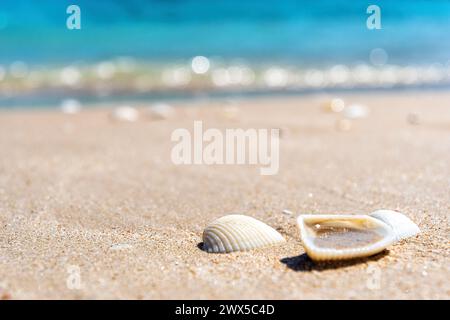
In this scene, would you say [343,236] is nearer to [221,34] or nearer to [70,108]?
[70,108]

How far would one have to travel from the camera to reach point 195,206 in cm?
317

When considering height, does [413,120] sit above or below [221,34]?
below

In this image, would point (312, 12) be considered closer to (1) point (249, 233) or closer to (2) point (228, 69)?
(2) point (228, 69)

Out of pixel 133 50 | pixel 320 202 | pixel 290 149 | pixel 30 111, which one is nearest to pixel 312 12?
pixel 133 50

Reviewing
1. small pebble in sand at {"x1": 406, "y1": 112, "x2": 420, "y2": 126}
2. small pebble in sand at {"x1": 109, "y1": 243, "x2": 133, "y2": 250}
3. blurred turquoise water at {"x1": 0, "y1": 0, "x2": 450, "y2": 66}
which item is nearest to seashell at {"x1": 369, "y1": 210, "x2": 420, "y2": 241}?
small pebble in sand at {"x1": 109, "y1": 243, "x2": 133, "y2": 250}

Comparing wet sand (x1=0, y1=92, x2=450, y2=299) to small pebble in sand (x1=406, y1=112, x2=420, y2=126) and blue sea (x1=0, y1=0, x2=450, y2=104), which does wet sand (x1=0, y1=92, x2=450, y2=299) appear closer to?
small pebble in sand (x1=406, y1=112, x2=420, y2=126)

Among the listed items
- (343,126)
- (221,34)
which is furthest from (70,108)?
(221,34)

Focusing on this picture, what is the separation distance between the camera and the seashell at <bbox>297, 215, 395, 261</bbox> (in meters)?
2.09

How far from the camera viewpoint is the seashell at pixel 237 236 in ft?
7.62

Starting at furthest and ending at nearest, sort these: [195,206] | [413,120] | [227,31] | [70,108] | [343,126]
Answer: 1. [227,31]
2. [70,108]
3. [413,120]
4. [343,126]
5. [195,206]

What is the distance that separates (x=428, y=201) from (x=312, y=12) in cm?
2235

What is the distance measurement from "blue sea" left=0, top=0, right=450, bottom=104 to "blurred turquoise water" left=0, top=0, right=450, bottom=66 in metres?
0.03

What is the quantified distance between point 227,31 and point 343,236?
1846 cm

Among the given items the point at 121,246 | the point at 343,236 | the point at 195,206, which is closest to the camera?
the point at 343,236
